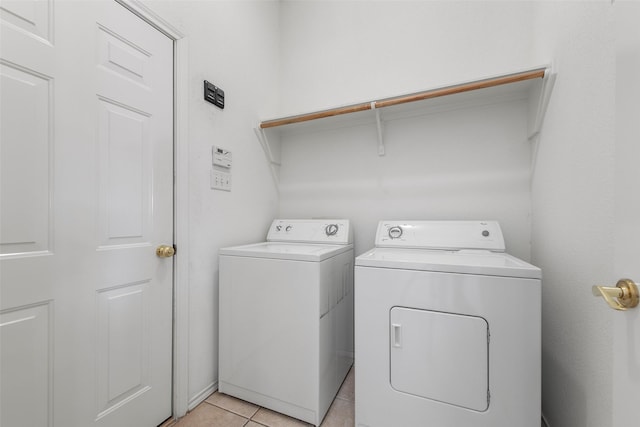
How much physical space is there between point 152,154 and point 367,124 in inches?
56.7

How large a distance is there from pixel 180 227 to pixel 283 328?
2.49 feet

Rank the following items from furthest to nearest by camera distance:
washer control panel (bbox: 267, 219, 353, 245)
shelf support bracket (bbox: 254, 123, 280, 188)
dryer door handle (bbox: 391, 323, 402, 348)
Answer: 1. shelf support bracket (bbox: 254, 123, 280, 188)
2. washer control panel (bbox: 267, 219, 353, 245)
3. dryer door handle (bbox: 391, 323, 402, 348)

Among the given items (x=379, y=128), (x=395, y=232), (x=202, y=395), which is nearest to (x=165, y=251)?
(x=202, y=395)

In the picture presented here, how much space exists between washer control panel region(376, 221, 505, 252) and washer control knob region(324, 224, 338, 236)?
30cm

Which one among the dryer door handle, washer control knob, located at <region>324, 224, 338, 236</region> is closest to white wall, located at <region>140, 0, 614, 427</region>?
washer control knob, located at <region>324, 224, 338, 236</region>

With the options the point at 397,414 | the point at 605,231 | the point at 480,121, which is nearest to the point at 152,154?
the point at 397,414

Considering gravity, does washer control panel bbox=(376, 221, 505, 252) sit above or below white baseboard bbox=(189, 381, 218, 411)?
above

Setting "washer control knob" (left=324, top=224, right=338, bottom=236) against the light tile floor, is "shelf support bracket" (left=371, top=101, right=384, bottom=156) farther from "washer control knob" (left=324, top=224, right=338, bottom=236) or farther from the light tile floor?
the light tile floor

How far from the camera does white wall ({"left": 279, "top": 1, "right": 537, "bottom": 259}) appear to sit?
5.26ft

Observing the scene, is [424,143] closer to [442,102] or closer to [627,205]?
[442,102]

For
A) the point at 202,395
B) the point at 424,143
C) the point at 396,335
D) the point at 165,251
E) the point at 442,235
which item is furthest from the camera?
the point at 424,143

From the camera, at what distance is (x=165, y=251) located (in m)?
1.27

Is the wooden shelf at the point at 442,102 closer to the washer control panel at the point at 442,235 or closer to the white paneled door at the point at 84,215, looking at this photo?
the washer control panel at the point at 442,235

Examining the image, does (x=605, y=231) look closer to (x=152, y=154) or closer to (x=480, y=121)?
(x=480, y=121)
